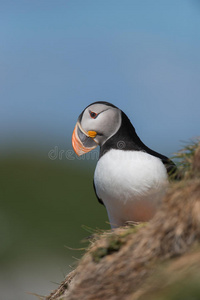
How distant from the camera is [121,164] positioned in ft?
25.9

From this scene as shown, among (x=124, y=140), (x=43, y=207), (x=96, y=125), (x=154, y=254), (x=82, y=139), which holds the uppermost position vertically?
(x=96, y=125)

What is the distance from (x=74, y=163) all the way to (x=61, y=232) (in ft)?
20.7

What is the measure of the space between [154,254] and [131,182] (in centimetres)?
273

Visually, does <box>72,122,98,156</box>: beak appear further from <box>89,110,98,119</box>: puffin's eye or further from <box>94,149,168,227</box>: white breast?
<box>94,149,168,227</box>: white breast

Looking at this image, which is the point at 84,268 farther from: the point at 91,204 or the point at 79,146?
the point at 91,204

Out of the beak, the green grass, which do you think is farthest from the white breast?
the green grass

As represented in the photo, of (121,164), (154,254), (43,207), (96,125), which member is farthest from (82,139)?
(43,207)

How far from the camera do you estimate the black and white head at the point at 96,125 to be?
340 inches

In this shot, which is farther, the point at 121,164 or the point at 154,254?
the point at 121,164

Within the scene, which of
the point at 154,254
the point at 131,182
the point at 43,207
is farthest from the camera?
the point at 43,207

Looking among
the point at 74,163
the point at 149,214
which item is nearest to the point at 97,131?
the point at 149,214

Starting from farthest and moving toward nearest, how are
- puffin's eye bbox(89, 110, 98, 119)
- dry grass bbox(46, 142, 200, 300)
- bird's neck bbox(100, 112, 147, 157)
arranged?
puffin's eye bbox(89, 110, 98, 119)
bird's neck bbox(100, 112, 147, 157)
dry grass bbox(46, 142, 200, 300)

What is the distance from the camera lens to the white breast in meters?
7.73

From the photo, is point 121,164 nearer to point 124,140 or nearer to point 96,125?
point 124,140
